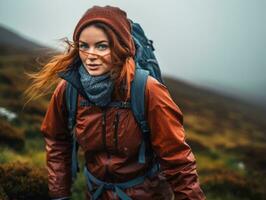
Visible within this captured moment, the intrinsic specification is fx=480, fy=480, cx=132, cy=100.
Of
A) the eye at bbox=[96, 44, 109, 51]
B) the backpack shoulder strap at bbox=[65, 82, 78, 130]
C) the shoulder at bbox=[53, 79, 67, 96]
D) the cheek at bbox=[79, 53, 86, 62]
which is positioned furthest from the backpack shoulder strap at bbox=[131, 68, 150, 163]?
the shoulder at bbox=[53, 79, 67, 96]

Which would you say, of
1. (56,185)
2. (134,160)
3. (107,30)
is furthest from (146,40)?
(56,185)

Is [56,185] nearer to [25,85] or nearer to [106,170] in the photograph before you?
[106,170]

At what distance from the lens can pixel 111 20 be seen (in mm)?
3623

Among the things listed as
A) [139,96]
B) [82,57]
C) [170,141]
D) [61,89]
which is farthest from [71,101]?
[170,141]

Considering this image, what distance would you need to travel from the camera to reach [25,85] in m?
23.2

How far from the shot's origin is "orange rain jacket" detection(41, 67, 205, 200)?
3621 millimetres

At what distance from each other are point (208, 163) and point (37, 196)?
31.8 ft

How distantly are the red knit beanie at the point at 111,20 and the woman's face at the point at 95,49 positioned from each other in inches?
2.4

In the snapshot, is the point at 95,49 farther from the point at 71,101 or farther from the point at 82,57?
the point at 71,101

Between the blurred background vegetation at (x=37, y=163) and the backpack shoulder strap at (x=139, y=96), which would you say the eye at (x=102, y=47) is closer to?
the backpack shoulder strap at (x=139, y=96)

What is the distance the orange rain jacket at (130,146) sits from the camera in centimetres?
362

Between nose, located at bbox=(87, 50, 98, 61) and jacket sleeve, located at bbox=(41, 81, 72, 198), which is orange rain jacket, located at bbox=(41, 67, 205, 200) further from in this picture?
nose, located at bbox=(87, 50, 98, 61)

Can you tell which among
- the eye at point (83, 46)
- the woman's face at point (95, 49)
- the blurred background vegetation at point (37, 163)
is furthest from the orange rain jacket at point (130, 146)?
the blurred background vegetation at point (37, 163)

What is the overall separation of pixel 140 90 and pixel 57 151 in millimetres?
1123
